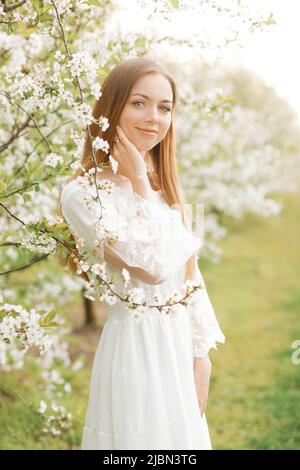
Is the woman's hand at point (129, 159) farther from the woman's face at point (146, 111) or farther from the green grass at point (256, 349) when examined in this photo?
the green grass at point (256, 349)

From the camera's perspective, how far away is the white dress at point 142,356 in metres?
2.21

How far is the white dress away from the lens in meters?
2.21

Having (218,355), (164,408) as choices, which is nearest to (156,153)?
(164,408)

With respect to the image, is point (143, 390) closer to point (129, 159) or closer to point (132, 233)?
point (132, 233)

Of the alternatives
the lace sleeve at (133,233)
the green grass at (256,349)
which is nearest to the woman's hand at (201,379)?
the lace sleeve at (133,233)

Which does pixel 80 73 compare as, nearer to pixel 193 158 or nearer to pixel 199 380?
pixel 199 380

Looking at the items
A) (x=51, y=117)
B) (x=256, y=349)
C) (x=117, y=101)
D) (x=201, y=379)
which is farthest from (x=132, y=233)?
(x=256, y=349)

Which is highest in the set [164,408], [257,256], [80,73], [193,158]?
[257,256]

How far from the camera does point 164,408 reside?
2.27 metres

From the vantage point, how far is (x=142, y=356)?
7.56ft

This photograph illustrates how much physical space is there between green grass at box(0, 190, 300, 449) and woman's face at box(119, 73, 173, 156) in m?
1.62

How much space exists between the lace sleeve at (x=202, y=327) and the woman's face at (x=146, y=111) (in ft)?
2.18
